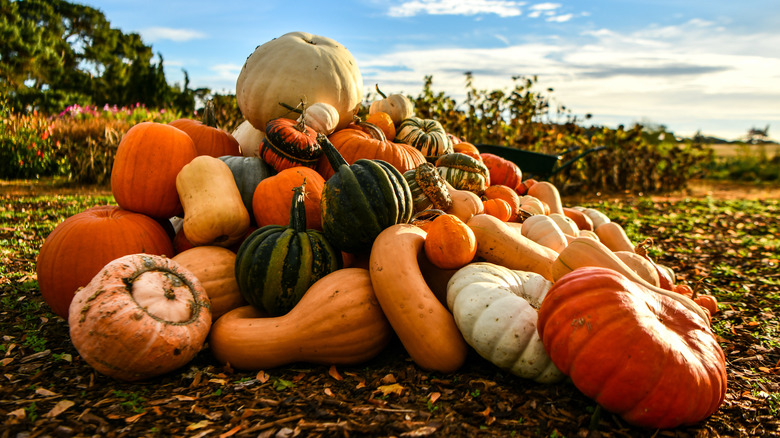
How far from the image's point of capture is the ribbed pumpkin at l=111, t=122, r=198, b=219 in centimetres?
351

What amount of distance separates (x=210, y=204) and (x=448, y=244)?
1.55 metres

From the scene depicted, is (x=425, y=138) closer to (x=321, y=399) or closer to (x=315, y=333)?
(x=315, y=333)

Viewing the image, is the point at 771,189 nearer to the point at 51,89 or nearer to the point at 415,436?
the point at 415,436

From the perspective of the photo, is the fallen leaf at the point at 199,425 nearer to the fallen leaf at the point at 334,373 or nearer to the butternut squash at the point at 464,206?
the fallen leaf at the point at 334,373

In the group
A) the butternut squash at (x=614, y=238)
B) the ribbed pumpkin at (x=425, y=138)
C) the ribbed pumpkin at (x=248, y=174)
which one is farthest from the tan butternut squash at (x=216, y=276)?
the butternut squash at (x=614, y=238)

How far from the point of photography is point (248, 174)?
12.4ft

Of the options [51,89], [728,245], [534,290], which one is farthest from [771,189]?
[51,89]

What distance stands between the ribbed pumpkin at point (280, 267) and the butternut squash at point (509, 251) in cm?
98

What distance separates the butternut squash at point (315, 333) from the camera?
265 centimetres

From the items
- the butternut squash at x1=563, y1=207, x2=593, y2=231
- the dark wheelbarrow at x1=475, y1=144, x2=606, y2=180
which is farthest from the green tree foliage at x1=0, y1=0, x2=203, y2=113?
the butternut squash at x1=563, y1=207, x2=593, y2=231

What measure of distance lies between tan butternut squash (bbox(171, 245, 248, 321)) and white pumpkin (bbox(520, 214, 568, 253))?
2062mm

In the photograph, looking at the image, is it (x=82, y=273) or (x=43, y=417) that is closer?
(x=43, y=417)

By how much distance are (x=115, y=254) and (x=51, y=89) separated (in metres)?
22.8

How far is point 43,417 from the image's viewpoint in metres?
2.15
